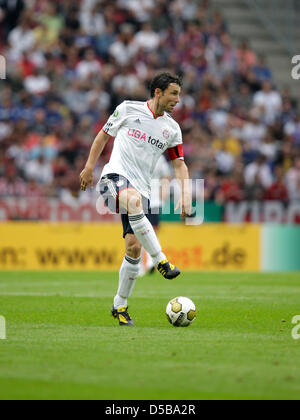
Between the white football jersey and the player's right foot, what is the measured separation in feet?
3.51

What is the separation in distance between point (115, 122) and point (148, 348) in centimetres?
287

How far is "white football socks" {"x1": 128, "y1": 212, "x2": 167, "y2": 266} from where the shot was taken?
8.11m

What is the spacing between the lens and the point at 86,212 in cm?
1928

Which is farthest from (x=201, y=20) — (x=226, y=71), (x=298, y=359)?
(x=298, y=359)

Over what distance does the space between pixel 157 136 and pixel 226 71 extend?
15.3 meters

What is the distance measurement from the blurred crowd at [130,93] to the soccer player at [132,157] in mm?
10595

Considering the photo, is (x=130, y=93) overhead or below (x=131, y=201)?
overhead

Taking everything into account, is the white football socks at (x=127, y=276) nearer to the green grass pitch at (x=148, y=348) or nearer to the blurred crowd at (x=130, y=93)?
the green grass pitch at (x=148, y=348)

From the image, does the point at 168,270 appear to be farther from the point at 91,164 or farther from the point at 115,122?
the point at 115,122

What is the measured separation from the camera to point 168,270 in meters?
7.91

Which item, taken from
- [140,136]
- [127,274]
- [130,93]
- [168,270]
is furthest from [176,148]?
[130,93]

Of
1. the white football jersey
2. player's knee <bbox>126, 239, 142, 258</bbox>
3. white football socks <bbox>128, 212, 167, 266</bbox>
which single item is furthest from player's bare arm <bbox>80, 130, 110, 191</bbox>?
player's knee <bbox>126, 239, 142, 258</bbox>

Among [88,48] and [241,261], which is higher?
[88,48]
